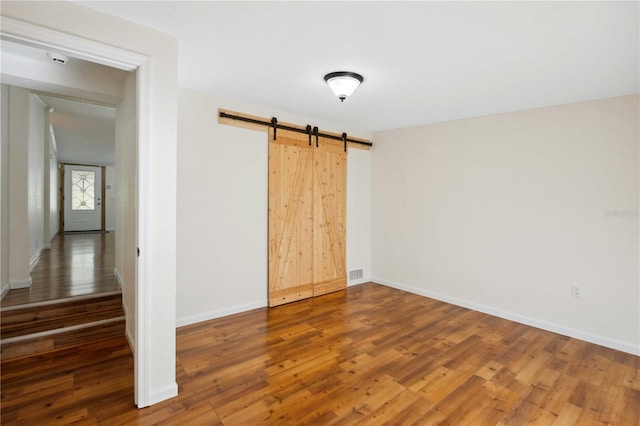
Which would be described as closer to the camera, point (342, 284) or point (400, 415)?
point (400, 415)

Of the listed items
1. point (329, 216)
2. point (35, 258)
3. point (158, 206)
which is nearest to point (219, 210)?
point (158, 206)

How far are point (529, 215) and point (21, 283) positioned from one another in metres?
6.02

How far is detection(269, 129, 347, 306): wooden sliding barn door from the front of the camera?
13.5 feet

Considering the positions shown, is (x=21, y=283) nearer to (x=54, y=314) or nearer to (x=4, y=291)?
(x=4, y=291)

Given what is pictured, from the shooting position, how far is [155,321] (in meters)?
2.10

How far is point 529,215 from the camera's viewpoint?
362 cm

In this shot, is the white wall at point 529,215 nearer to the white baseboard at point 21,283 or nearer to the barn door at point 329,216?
the barn door at point 329,216

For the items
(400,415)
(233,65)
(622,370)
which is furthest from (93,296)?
(622,370)

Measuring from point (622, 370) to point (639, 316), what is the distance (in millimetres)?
654

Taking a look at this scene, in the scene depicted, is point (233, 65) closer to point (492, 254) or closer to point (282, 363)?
point (282, 363)

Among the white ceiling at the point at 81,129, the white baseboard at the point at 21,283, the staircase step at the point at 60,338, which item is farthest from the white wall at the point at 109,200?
the staircase step at the point at 60,338

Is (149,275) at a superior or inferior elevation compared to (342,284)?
superior

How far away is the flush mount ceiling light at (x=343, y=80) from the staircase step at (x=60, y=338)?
3.06 m

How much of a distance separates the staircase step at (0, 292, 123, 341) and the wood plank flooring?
0.35m
